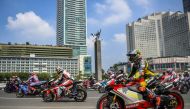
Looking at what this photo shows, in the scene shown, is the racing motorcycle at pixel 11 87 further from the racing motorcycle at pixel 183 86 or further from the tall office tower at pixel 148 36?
the tall office tower at pixel 148 36

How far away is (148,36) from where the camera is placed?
173m

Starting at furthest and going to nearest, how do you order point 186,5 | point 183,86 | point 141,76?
point 186,5 < point 183,86 < point 141,76

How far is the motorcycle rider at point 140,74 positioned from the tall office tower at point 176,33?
149 m

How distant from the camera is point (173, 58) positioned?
137750mm

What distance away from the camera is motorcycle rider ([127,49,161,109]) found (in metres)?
6.76

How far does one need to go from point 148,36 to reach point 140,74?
170 m

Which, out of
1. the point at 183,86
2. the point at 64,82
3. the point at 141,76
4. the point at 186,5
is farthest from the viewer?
the point at 186,5

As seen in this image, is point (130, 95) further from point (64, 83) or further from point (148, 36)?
point (148, 36)

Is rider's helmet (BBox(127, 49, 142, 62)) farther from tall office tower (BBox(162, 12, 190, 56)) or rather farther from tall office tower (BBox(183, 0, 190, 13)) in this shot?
tall office tower (BBox(183, 0, 190, 13))

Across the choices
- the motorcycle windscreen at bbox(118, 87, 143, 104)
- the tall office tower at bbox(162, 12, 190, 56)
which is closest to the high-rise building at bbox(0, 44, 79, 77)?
the tall office tower at bbox(162, 12, 190, 56)

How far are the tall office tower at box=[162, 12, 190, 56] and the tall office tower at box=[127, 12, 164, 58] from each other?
445 centimetres

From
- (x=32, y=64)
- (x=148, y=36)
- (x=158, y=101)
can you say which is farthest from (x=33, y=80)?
(x=148, y=36)

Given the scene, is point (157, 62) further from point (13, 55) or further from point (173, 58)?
point (13, 55)

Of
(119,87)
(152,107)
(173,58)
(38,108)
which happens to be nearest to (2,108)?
(38,108)
